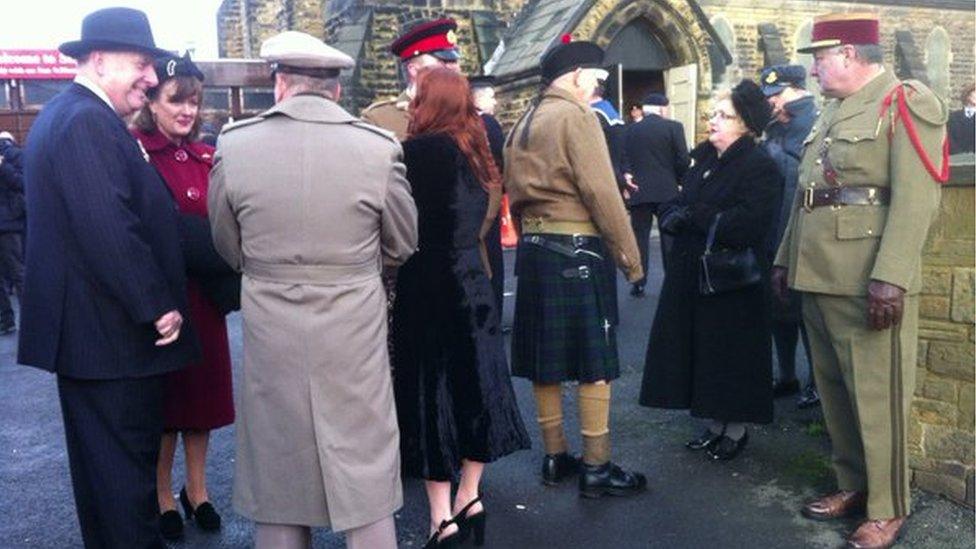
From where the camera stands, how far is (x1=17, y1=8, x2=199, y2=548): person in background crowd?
2893 millimetres

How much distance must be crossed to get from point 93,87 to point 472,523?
228cm

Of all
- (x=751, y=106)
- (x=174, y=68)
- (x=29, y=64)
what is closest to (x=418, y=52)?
(x=174, y=68)

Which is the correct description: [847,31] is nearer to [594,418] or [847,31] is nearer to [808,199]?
[808,199]

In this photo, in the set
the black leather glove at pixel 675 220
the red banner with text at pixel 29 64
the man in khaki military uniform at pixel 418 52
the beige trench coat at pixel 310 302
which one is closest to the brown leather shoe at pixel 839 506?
the black leather glove at pixel 675 220

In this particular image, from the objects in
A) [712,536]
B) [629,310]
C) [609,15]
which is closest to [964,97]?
[629,310]

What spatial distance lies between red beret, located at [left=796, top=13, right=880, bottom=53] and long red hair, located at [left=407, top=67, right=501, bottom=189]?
1.53 m

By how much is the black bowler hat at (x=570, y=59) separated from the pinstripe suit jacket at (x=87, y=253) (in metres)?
1.97

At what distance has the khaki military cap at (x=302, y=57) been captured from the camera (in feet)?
9.27

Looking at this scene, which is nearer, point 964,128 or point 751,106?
point 751,106

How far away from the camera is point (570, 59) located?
4137mm

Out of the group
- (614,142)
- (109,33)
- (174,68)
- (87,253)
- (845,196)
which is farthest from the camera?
(614,142)

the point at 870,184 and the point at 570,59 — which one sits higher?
the point at 570,59

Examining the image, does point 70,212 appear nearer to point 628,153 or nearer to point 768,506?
point 768,506

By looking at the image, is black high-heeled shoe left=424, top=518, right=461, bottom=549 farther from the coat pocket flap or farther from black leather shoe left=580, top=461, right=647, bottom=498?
the coat pocket flap
